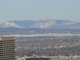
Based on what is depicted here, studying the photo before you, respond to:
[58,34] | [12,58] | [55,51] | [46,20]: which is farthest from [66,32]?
[12,58]

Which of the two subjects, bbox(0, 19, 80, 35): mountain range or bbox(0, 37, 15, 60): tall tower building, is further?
bbox(0, 19, 80, 35): mountain range

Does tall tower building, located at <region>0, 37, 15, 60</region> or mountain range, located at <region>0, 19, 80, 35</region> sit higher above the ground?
mountain range, located at <region>0, 19, 80, 35</region>

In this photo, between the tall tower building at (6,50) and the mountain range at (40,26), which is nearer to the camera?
the tall tower building at (6,50)

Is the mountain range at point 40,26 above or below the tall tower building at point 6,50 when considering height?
above

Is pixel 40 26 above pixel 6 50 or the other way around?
above

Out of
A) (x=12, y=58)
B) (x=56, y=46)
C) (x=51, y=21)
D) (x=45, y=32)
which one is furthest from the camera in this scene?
(x=45, y=32)

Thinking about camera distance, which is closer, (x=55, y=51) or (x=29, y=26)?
(x=55, y=51)

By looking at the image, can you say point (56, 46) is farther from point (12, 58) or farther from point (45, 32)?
point (12, 58)

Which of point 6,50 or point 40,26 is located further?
point 40,26
